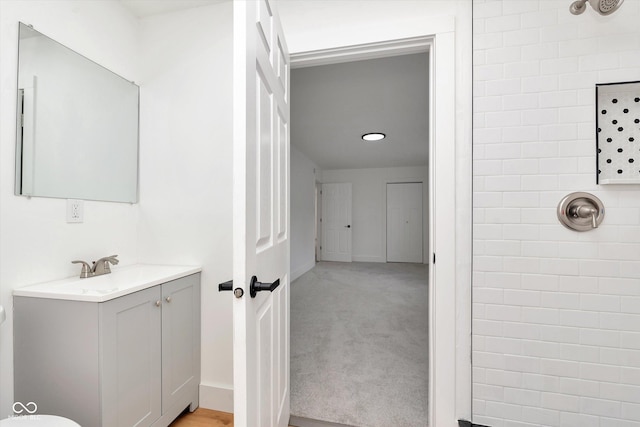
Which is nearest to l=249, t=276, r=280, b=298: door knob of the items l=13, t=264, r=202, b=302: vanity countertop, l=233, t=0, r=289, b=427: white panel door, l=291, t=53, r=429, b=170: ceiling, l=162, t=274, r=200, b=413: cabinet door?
l=233, t=0, r=289, b=427: white panel door

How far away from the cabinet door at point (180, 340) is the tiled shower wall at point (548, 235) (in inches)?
59.5

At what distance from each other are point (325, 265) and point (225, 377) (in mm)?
4835

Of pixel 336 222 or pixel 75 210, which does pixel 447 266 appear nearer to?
pixel 75 210

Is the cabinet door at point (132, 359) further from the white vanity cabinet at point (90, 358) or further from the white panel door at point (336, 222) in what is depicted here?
the white panel door at point (336, 222)

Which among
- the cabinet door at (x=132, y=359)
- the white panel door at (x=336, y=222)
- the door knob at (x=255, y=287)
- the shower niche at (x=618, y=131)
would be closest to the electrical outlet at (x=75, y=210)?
the cabinet door at (x=132, y=359)

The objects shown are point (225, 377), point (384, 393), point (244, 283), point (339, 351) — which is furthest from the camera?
point (339, 351)

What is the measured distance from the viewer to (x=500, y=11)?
1.22 m

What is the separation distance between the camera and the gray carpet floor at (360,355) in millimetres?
1565

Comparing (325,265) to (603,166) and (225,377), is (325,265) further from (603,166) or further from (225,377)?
(603,166)

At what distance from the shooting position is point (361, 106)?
303 centimetres

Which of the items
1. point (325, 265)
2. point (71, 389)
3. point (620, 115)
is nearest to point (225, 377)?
point (71, 389)

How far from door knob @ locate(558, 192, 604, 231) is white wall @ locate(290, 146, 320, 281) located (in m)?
3.95

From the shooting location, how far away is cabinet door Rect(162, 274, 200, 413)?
1355mm

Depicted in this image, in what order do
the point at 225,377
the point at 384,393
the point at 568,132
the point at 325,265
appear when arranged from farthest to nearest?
the point at 325,265
the point at 384,393
the point at 225,377
the point at 568,132
